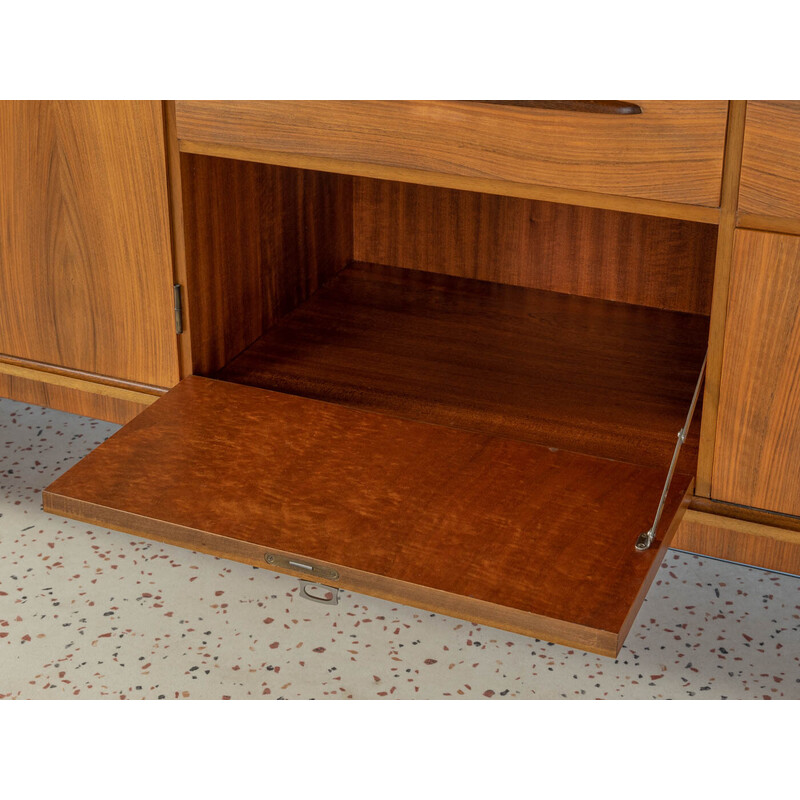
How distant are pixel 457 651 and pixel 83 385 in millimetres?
575

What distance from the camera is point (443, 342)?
4.77 feet

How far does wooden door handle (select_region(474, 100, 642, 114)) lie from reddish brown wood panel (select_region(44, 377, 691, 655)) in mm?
322

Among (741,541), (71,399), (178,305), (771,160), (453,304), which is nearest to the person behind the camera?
(771,160)

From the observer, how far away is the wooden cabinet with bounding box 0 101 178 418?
123 cm

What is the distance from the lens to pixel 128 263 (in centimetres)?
128

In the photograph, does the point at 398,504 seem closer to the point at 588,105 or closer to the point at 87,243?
the point at 588,105

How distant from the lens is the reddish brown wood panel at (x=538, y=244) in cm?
154

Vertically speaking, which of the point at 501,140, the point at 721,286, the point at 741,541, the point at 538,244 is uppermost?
the point at 501,140

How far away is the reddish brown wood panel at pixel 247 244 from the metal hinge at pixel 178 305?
0.04 feet

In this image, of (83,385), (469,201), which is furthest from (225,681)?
(469,201)

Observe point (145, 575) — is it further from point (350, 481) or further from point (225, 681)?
point (350, 481)

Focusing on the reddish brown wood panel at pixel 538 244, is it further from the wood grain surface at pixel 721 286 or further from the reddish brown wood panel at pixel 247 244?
the wood grain surface at pixel 721 286

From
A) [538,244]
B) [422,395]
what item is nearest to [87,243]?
[422,395]

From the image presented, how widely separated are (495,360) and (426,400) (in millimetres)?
143
